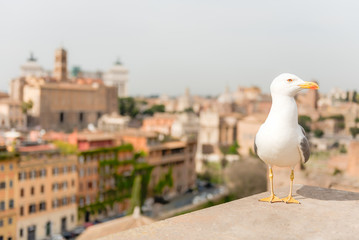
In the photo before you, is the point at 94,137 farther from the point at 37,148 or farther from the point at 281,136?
the point at 281,136

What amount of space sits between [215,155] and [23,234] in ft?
71.4

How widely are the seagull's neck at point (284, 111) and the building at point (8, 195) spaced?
14842 millimetres

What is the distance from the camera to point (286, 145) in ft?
8.25

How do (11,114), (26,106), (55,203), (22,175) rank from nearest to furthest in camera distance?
(22,175)
(55,203)
(11,114)
(26,106)

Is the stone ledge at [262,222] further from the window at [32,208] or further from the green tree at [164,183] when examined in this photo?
the green tree at [164,183]

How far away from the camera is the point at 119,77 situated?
260ft

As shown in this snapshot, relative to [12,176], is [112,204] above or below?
below

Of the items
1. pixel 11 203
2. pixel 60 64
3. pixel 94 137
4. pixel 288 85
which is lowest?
pixel 11 203

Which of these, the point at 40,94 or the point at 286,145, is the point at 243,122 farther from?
the point at 286,145

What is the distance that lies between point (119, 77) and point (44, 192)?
62.9 m

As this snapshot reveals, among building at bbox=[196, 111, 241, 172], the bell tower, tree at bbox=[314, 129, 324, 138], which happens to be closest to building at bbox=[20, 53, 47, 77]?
the bell tower

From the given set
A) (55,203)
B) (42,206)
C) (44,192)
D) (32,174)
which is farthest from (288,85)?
(55,203)

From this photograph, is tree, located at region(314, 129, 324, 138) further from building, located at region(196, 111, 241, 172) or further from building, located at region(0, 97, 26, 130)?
building, located at region(0, 97, 26, 130)

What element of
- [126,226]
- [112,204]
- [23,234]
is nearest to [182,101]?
[112,204]
